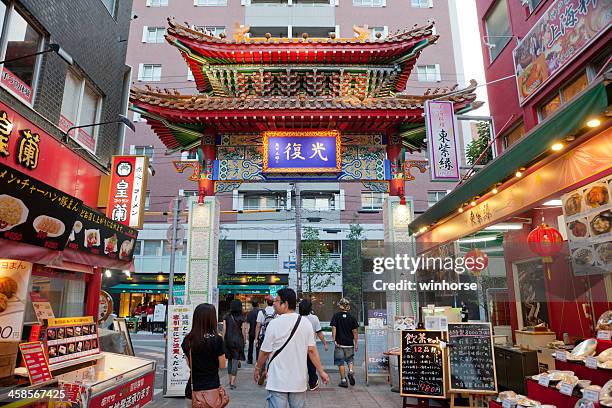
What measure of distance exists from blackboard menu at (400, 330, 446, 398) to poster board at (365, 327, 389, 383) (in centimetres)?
268

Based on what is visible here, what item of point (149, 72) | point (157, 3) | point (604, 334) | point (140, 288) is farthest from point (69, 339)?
point (157, 3)

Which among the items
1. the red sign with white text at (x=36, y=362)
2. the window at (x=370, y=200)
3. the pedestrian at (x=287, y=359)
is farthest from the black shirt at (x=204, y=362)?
the window at (x=370, y=200)

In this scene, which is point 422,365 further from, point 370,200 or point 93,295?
point 370,200

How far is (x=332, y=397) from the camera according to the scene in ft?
26.7

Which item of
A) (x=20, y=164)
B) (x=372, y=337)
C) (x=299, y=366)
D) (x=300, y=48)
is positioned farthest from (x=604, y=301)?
(x=20, y=164)

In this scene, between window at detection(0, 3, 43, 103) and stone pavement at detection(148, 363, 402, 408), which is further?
window at detection(0, 3, 43, 103)

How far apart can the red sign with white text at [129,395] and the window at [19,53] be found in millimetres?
6028

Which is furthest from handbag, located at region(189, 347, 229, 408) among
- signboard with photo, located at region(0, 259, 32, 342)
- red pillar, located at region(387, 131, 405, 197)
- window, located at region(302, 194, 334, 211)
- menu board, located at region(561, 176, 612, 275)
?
window, located at region(302, 194, 334, 211)

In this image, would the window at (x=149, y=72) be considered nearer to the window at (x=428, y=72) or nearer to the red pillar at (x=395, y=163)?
the window at (x=428, y=72)

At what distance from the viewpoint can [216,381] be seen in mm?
4816

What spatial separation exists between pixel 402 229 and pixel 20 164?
865 centimetres

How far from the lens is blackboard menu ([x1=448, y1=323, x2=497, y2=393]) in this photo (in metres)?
6.38

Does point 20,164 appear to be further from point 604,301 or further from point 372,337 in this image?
point 604,301

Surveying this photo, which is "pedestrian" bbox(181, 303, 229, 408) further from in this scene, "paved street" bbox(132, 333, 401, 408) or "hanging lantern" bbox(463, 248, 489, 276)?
"hanging lantern" bbox(463, 248, 489, 276)
